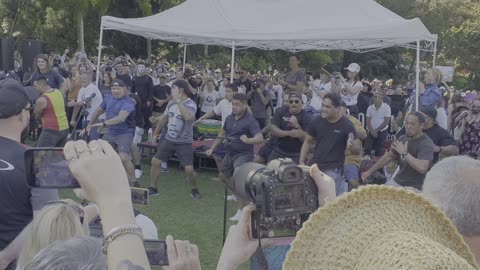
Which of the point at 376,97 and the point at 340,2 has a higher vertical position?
the point at 340,2

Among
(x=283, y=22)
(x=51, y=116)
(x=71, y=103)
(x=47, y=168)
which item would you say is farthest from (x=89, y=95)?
(x=47, y=168)

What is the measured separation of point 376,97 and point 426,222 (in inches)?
412

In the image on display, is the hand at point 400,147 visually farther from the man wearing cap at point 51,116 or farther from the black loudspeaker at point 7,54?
the black loudspeaker at point 7,54

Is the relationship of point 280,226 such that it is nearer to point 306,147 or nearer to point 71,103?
point 306,147

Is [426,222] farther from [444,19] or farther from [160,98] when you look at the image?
[444,19]

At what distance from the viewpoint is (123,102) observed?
8.07 metres

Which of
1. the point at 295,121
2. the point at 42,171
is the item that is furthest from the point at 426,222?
the point at 295,121

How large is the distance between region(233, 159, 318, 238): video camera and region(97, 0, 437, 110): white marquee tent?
7534 millimetres

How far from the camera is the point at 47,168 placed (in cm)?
207

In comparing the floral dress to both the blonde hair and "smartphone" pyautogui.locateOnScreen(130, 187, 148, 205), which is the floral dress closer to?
"smartphone" pyautogui.locateOnScreen(130, 187, 148, 205)

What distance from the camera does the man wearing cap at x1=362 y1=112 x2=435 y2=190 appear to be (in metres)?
5.98

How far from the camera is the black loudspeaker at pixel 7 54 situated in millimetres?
11175

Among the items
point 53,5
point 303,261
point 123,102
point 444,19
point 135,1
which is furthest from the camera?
point 444,19

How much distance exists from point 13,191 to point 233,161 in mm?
4778
